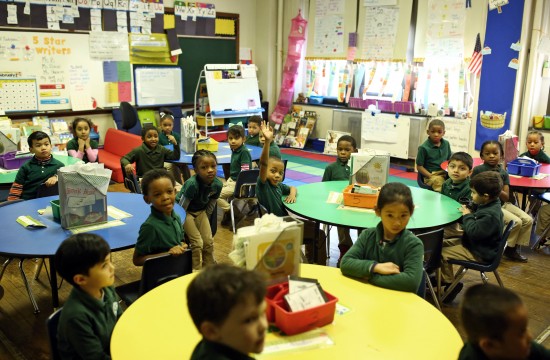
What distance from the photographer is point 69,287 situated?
3.87 meters

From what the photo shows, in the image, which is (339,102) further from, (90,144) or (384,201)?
(384,201)

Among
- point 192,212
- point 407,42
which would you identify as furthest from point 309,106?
point 192,212

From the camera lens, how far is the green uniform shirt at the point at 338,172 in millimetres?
4527

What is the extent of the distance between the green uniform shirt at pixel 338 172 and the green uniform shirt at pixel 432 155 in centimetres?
115

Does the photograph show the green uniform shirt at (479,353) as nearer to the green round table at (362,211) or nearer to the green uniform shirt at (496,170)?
the green round table at (362,211)

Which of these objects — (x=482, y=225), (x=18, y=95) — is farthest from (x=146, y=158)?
(x=18, y=95)

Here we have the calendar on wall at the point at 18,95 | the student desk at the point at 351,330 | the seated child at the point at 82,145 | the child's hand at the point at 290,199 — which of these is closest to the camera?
the student desk at the point at 351,330

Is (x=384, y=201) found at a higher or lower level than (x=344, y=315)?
higher

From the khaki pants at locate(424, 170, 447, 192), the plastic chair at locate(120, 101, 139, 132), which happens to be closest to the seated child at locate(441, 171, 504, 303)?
the khaki pants at locate(424, 170, 447, 192)

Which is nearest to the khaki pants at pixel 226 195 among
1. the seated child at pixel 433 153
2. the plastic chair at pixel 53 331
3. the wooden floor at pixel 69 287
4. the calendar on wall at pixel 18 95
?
the wooden floor at pixel 69 287

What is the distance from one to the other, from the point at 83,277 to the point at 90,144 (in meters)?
4.04

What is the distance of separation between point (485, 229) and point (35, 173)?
343 centimetres

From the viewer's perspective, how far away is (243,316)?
4.21ft

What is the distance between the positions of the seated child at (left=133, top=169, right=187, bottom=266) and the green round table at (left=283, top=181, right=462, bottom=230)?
90cm
